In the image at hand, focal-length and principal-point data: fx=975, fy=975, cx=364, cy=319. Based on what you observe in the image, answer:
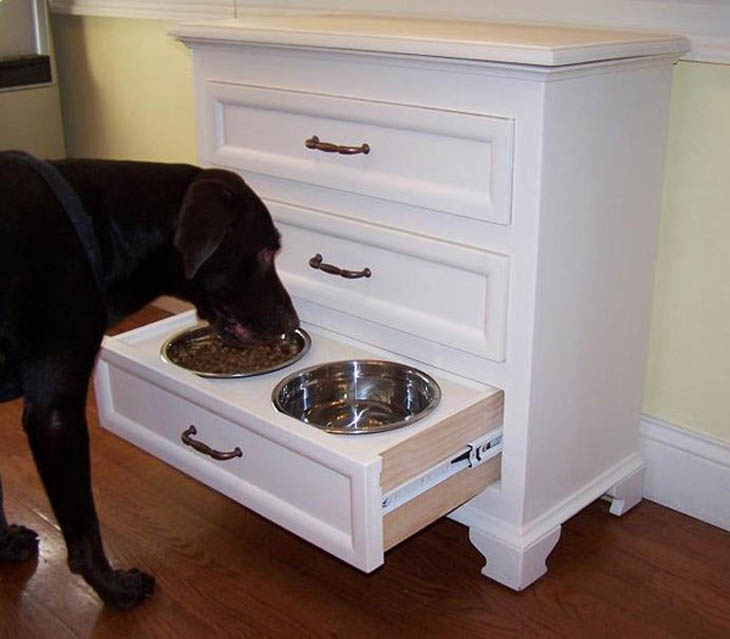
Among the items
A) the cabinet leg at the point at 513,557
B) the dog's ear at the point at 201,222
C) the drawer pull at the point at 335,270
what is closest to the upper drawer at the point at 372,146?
the drawer pull at the point at 335,270

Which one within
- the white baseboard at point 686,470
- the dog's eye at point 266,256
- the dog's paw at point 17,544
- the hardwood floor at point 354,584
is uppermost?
the dog's eye at point 266,256

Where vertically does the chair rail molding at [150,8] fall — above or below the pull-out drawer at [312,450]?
above

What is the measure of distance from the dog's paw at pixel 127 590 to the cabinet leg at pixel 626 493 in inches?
32.0

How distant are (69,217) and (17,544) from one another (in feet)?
2.03

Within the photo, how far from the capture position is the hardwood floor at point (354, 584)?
1.47m

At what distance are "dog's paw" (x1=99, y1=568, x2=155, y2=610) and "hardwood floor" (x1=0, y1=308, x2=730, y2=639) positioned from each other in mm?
14

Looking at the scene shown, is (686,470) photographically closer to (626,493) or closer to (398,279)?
(626,493)

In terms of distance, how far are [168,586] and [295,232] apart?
2.09ft

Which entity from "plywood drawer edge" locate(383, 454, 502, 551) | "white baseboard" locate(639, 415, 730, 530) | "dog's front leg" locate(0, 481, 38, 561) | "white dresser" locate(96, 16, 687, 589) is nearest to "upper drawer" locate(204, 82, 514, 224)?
"white dresser" locate(96, 16, 687, 589)

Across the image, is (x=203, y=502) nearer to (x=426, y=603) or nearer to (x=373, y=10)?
(x=426, y=603)

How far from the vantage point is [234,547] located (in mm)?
1674

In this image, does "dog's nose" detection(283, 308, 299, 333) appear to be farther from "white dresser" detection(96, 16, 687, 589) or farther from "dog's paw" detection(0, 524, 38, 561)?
"dog's paw" detection(0, 524, 38, 561)

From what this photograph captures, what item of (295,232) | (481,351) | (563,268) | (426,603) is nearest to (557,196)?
(563,268)

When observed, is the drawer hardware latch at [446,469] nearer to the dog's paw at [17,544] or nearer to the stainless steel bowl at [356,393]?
the stainless steel bowl at [356,393]
